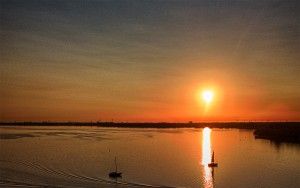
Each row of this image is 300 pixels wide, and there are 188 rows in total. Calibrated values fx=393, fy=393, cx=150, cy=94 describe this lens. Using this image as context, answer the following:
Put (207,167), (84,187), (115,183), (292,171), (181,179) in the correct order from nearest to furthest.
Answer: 1. (84,187)
2. (115,183)
3. (181,179)
4. (292,171)
5. (207,167)

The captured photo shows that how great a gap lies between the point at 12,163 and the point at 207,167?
29.2m

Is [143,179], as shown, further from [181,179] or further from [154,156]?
[154,156]

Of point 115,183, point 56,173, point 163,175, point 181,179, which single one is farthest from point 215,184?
point 56,173

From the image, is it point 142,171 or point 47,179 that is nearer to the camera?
point 47,179

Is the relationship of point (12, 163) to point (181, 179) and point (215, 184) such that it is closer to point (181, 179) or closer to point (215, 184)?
point (181, 179)

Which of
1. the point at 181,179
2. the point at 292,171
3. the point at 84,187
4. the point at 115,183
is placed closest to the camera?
the point at 84,187

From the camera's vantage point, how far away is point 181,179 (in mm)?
47656

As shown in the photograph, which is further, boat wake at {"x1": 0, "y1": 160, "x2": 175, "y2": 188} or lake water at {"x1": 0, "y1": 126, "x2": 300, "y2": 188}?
lake water at {"x1": 0, "y1": 126, "x2": 300, "y2": 188}

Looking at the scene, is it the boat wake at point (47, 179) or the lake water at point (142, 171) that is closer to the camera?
the boat wake at point (47, 179)

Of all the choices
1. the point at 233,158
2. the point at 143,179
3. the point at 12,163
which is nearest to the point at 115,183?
the point at 143,179

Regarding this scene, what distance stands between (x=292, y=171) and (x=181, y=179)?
1881cm

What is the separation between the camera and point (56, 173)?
50.2 metres

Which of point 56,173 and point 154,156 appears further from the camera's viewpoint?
point 154,156

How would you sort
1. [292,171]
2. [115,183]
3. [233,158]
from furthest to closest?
[233,158] < [292,171] < [115,183]
